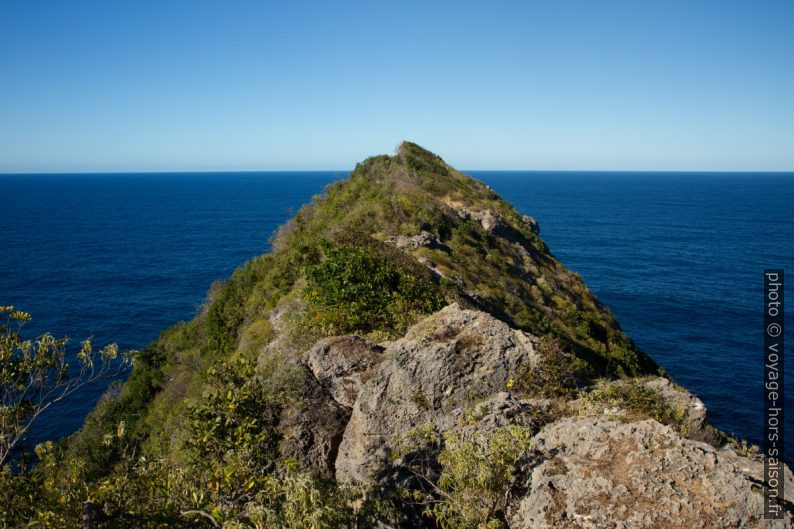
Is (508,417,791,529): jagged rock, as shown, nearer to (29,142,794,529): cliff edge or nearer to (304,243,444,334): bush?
(29,142,794,529): cliff edge

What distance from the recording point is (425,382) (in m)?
14.3

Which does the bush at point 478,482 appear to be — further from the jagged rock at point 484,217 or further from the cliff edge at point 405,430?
the jagged rock at point 484,217

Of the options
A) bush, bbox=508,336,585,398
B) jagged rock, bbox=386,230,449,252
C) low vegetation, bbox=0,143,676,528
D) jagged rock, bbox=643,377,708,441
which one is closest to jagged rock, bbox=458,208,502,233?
low vegetation, bbox=0,143,676,528

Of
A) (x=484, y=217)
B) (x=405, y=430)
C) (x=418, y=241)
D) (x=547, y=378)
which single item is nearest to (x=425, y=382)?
(x=405, y=430)

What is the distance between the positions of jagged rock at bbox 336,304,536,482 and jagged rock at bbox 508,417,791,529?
395 centimetres

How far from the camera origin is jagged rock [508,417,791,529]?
28.8 ft

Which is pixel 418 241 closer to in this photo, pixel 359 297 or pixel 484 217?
pixel 359 297

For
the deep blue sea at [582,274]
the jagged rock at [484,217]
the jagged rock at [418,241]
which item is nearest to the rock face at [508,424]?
the jagged rock at [418,241]

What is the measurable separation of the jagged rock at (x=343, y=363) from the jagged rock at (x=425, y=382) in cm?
84

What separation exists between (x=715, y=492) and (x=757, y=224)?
159 meters

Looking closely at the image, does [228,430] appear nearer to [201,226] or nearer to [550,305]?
[550,305]

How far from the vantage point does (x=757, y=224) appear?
5428 inches

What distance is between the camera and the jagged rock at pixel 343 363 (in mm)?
15398

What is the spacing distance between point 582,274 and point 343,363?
2976 inches
